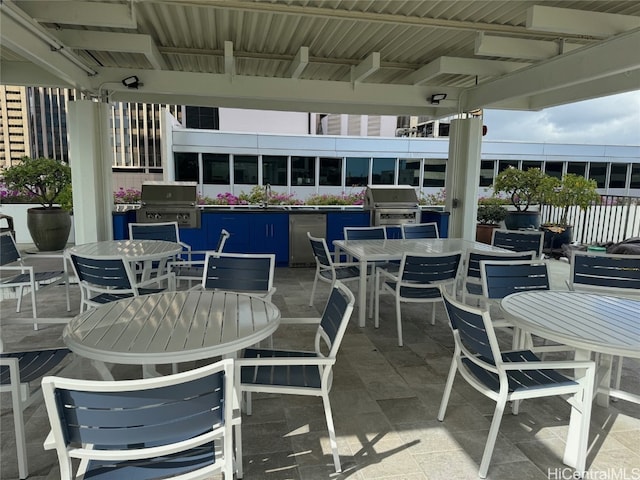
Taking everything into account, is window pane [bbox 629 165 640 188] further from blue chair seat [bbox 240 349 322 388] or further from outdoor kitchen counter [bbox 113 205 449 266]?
blue chair seat [bbox 240 349 322 388]

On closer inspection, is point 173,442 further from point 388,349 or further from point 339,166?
point 339,166

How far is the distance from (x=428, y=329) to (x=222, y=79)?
389 centimetres

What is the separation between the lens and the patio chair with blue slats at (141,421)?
3.49 ft

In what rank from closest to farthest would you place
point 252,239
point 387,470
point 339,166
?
point 387,470 < point 252,239 < point 339,166

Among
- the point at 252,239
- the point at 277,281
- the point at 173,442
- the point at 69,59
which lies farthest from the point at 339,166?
the point at 173,442

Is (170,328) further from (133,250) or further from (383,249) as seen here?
(383,249)

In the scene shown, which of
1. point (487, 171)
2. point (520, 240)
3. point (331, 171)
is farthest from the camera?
point (487, 171)

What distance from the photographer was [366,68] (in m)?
4.98

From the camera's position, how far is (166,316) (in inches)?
75.9

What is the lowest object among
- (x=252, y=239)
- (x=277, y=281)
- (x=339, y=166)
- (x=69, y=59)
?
(x=277, y=281)

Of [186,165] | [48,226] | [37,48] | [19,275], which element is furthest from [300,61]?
[186,165]

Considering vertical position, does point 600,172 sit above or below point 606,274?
above

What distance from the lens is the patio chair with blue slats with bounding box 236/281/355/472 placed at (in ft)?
5.68

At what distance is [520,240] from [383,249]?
1.62 meters
